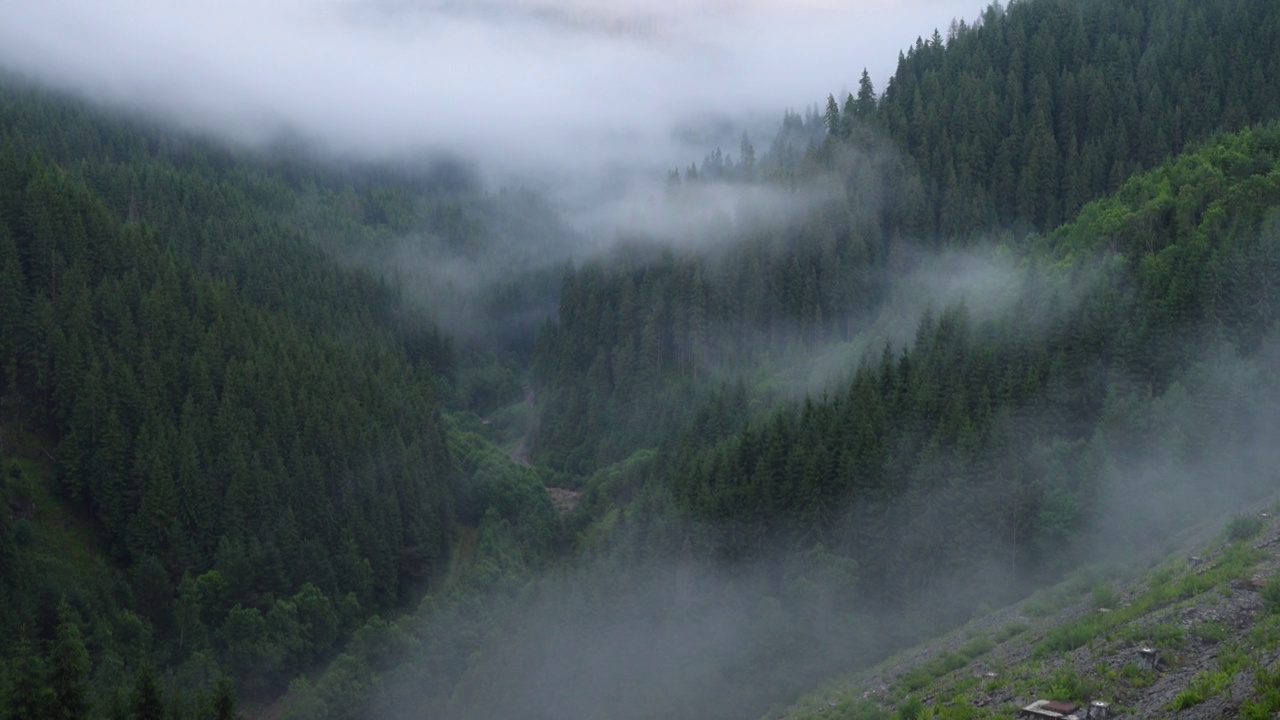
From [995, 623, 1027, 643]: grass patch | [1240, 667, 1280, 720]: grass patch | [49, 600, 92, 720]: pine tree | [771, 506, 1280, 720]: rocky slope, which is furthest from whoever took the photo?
[49, 600, 92, 720]: pine tree

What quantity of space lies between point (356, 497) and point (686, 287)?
55923mm

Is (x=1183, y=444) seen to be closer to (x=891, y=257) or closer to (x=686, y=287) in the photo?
(x=891, y=257)

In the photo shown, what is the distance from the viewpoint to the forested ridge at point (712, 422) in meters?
70.1

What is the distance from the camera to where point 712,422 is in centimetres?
11125

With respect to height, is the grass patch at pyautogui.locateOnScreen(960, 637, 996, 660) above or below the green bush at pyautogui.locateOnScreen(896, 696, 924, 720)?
below

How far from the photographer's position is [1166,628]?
3719 cm

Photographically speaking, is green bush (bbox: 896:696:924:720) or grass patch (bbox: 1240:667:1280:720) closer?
grass patch (bbox: 1240:667:1280:720)

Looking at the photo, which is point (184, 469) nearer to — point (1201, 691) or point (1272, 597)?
point (1272, 597)

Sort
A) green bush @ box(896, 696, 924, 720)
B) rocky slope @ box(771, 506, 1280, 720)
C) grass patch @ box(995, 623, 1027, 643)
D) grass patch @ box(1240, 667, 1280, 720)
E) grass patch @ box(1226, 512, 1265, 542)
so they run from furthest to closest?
grass patch @ box(995, 623, 1027, 643), grass patch @ box(1226, 512, 1265, 542), green bush @ box(896, 696, 924, 720), rocky slope @ box(771, 506, 1280, 720), grass patch @ box(1240, 667, 1280, 720)

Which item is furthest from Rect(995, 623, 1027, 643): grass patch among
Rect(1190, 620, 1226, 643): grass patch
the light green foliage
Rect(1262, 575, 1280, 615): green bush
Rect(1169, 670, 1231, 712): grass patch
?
Rect(1169, 670, 1231, 712): grass patch

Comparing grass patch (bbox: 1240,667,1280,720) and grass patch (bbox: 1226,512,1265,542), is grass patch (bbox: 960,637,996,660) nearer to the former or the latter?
grass patch (bbox: 1226,512,1265,542)

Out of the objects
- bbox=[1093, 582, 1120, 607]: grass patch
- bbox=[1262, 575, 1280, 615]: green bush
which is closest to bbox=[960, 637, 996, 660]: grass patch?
bbox=[1093, 582, 1120, 607]: grass patch

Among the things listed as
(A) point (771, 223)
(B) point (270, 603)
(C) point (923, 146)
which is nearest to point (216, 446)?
(B) point (270, 603)

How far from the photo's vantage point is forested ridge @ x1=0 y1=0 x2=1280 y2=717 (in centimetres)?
7006
